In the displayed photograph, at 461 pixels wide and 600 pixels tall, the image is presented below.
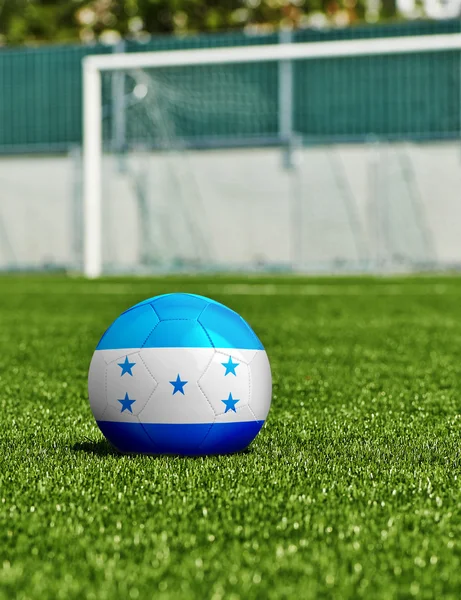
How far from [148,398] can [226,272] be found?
18.0 meters

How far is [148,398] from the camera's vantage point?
2.93 meters

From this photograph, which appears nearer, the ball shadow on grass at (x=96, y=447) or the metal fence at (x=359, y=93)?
the ball shadow on grass at (x=96, y=447)

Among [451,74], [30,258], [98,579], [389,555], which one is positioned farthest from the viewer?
[30,258]

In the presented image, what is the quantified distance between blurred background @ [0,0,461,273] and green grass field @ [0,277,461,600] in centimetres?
1547

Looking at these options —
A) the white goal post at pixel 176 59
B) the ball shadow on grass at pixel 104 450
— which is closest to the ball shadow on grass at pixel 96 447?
the ball shadow on grass at pixel 104 450

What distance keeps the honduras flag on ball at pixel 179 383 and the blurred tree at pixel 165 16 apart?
26.5 m

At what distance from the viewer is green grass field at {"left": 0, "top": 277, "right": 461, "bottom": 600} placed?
6.34 ft

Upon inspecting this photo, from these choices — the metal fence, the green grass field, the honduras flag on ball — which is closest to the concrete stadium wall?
the metal fence

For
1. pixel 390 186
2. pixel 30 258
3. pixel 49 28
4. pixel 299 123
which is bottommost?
pixel 30 258

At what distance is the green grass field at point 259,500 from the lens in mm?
1934

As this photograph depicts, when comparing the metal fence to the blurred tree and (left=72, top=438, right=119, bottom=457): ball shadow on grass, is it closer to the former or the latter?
the blurred tree

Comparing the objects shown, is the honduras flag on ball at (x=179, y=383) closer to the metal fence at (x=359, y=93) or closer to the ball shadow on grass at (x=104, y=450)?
the ball shadow on grass at (x=104, y=450)

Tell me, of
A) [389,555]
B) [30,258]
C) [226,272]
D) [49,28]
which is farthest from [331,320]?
[49,28]

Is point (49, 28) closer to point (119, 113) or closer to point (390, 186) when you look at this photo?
point (119, 113)
